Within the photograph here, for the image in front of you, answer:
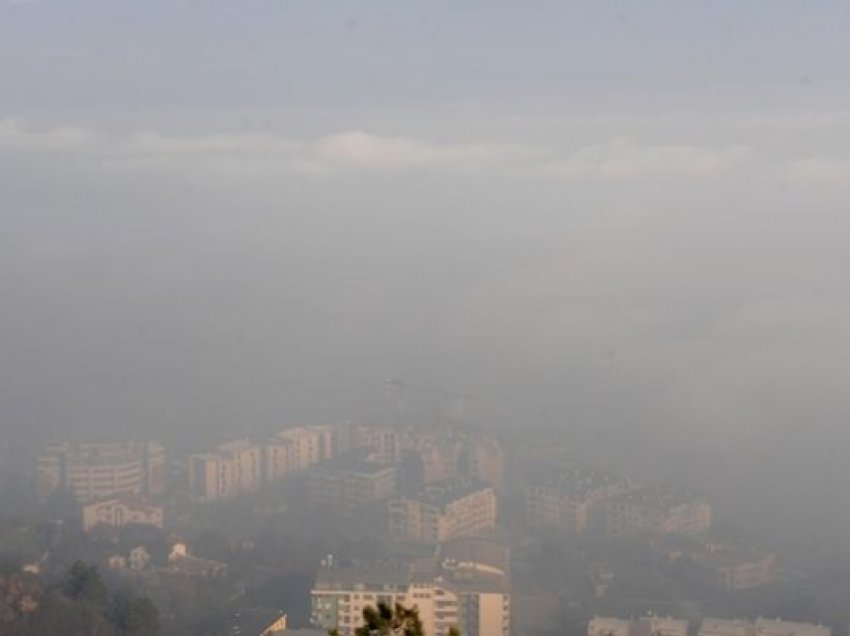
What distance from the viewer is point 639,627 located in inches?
322

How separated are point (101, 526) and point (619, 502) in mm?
4163

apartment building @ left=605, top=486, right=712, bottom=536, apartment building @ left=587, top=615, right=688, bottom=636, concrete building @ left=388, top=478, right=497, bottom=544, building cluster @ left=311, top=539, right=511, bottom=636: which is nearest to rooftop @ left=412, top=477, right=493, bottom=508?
concrete building @ left=388, top=478, right=497, bottom=544

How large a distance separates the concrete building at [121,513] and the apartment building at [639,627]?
4376 mm

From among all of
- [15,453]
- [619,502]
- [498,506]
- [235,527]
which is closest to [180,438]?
[15,453]

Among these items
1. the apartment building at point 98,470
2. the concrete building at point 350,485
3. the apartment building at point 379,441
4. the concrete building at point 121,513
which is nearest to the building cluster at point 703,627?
the concrete building at point 350,485

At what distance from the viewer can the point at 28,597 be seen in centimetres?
754

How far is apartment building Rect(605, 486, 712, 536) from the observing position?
1093 cm

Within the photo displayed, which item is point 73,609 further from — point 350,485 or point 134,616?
point 350,485

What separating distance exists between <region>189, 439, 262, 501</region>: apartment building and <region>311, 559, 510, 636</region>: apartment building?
4.12 metres

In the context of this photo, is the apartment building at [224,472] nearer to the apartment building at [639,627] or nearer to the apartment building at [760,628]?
the apartment building at [639,627]

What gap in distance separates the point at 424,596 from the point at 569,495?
344cm

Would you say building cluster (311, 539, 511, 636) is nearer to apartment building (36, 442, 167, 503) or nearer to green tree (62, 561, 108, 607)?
green tree (62, 561, 108, 607)

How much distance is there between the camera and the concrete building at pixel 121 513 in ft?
36.8

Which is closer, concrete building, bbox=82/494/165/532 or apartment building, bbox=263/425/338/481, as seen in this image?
concrete building, bbox=82/494/165/532
